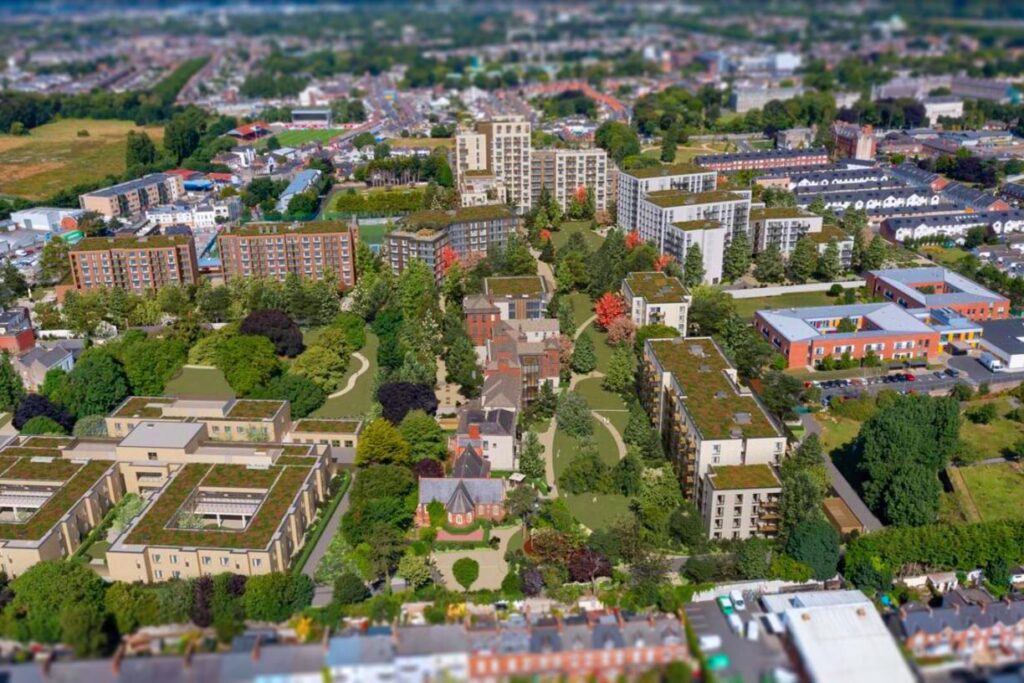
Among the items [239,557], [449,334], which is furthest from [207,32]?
[239,557]

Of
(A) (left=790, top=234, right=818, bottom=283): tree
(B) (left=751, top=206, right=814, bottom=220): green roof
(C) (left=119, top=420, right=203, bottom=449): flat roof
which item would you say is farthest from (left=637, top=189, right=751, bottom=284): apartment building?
(C) (left=119, top=420, right=203, bottom=449): flat roof

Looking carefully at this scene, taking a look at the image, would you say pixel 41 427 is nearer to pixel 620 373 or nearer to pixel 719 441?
pixel 620 373

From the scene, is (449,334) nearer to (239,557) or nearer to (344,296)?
Result: (344,296)

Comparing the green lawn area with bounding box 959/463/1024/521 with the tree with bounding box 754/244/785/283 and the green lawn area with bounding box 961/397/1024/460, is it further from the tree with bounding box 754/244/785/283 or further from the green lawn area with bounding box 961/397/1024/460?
the tree with bounding box 754/244/785/283

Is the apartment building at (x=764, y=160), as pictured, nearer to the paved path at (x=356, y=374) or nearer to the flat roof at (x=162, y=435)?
the paved path at (x=356, y=374)

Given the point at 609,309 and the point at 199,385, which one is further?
the point at 609,309

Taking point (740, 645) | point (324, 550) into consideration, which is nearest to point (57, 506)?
point (324, 550)
